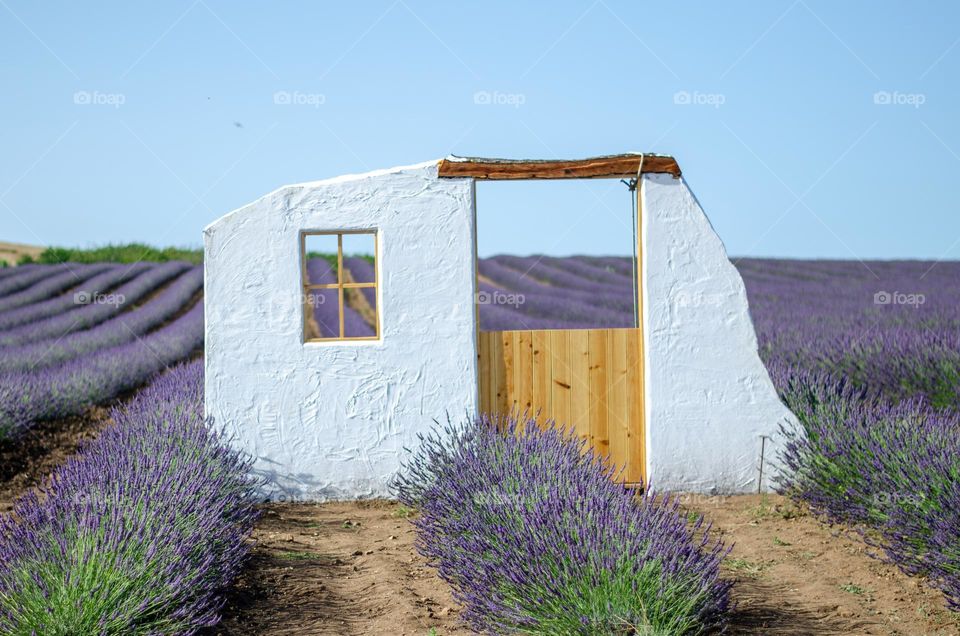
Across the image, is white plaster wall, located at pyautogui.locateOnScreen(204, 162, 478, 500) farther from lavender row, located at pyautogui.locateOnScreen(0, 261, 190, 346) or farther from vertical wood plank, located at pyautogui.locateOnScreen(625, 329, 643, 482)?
lavender row, located at pyautogui.locateOnScreen(0, 261, 190, 346)

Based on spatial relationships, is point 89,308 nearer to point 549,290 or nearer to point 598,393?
point 549,290

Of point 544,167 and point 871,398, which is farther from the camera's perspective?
point 871,398

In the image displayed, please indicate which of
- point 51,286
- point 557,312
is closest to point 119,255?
point 51,286

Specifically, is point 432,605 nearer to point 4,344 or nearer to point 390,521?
point 390,521

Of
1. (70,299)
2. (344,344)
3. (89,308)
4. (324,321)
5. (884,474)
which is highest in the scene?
(70,299)

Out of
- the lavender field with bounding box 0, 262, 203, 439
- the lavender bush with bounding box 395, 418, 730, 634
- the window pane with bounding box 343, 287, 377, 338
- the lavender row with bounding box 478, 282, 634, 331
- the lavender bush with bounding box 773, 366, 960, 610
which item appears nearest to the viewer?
the lavender bush with bounding box 395, 418, 730, 634

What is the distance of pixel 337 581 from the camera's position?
4762 millimetres

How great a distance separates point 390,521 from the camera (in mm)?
5938

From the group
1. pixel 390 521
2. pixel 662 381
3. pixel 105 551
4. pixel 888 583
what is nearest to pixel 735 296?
pixel 662 381

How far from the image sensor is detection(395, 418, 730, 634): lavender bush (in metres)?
3.26

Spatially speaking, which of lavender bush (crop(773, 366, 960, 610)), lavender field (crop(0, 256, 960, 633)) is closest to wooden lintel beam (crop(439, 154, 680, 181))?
lavender field (crop(0, 256, 960, 633))

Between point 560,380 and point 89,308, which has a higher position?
point 89,308

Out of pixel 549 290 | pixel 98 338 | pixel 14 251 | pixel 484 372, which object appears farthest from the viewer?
pixel 14 251

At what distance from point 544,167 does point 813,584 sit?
10.4 feet
